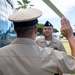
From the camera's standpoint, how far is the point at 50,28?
5.57 m

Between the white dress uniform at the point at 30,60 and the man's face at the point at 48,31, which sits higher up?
the man's face at the point at 48,31

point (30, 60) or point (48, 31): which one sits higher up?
point (48, 31)

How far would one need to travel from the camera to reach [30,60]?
6.35 ft

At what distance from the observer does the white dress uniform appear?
1.92 metres

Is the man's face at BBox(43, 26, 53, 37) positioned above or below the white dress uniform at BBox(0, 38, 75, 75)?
above

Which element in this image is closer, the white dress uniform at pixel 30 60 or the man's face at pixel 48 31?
the white dress uniform at pixel 30 60

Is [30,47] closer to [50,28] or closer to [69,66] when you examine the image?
[69,66]

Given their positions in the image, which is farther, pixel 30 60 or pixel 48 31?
pixel 48 31

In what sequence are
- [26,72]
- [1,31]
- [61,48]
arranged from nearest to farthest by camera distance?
[26,72] < [1,31] < [61,48]

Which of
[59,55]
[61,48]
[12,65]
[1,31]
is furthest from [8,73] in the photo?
[61,48]

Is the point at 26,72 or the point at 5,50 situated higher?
the point at 5,50

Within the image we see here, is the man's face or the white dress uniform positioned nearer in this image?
the white dress uniform

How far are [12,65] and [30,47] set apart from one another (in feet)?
0.61

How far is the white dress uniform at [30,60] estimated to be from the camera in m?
1.92
